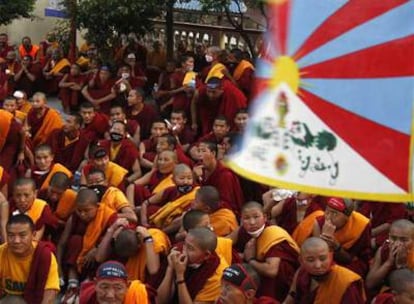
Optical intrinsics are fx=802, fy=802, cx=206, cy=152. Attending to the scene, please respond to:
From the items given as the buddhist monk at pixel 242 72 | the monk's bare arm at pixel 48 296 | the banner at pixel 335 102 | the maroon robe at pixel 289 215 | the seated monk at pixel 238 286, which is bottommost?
the monk's bare arm at pixel 48 296

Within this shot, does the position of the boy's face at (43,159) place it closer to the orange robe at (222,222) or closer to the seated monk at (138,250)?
the seated monk at (138,250)

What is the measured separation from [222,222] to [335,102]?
4129 millimetres

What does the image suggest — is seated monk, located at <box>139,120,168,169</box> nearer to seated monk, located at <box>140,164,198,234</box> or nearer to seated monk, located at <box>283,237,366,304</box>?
seated monk, located at <box>140,164,198,234</box>

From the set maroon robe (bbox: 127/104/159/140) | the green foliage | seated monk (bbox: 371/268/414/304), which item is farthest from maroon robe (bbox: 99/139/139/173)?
the green foliage

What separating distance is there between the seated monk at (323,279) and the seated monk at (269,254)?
39 centimetres

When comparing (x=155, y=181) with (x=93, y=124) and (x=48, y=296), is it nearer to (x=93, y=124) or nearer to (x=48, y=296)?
(x=93, y=124)

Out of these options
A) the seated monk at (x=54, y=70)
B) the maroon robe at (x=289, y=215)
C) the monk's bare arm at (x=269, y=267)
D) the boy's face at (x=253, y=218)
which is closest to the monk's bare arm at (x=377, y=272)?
the monk's bare arm at (x=269, y=267)

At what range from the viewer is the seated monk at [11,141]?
319 inches

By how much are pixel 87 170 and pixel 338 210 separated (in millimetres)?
2546

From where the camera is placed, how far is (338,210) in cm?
542

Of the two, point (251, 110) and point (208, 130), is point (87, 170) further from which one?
point (251, 110)

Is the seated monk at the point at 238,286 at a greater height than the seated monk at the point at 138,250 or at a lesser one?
greater

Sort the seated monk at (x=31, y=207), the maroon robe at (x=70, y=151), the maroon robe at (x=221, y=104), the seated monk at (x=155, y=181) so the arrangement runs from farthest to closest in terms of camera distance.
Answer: the maroon robe at (x=221, y=104) < the maroon robe at (x=70, y=151) < the seated monk at (x=155, y=181) < the seated monk at (x=31, y=207)

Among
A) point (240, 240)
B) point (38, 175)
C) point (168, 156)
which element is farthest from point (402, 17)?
point (38, 175)
